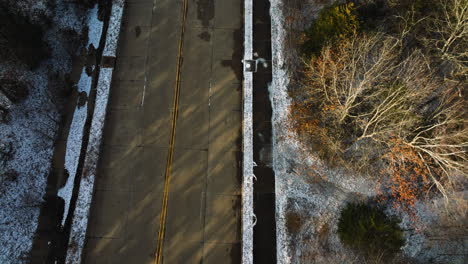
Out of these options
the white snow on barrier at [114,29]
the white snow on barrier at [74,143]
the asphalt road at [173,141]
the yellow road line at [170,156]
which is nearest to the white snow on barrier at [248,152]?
the asphalt road at [173,141]

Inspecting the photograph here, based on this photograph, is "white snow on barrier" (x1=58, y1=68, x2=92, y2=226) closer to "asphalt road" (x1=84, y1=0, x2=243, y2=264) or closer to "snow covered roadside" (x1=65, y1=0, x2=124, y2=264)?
"snow covered roadside" (x1=65, y1=0, x2=124, y2=264)

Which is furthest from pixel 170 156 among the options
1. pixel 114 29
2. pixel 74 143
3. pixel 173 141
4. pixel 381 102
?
pixel 381 102

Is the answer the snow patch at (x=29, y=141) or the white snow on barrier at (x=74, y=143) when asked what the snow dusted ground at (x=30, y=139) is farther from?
the white snow on barrier at (x=74, y=143)

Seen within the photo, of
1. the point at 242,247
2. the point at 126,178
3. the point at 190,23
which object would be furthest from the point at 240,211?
the point at 190,23

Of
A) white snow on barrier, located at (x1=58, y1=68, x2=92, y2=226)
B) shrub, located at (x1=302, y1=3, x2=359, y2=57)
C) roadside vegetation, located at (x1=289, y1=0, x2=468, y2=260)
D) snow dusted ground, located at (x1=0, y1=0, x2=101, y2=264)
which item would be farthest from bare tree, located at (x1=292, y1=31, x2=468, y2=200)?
snow dusted ground, located at (x1=0, y1=0, x2=101, y2=264)

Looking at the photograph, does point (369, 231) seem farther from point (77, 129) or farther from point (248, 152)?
point (77, 129)

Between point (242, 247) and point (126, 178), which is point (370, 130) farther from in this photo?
point (126, 178)
